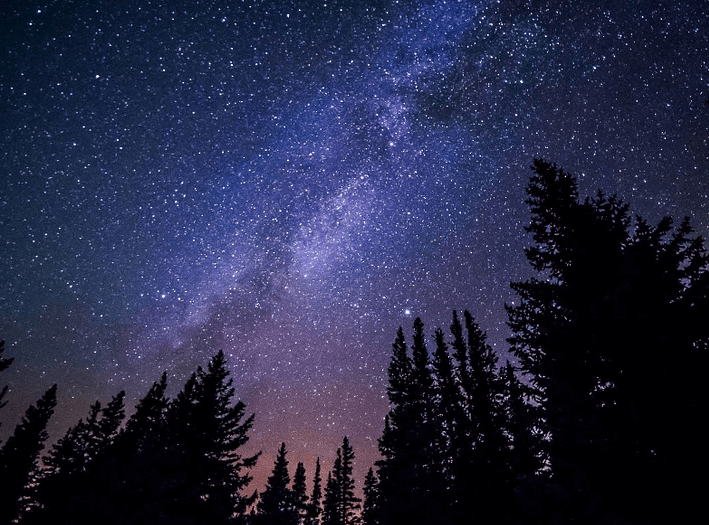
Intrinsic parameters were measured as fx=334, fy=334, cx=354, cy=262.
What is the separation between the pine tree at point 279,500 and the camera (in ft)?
78.7

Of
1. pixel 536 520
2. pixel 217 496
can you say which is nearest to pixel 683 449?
pixel 536 520

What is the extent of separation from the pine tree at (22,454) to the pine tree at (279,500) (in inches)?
778

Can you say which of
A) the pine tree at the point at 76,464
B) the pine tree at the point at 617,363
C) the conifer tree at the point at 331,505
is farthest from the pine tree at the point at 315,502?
the pine tree at the point at 617,363

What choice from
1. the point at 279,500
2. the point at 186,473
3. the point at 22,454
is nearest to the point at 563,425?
the point at 186,473

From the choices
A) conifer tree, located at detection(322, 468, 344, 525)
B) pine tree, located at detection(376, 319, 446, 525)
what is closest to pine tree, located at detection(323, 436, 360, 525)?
conifer tree, located at detection(322, 468, 344, 525)

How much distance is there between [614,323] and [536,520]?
15.6ft

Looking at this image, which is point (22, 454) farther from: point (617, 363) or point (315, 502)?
point (617, 363)

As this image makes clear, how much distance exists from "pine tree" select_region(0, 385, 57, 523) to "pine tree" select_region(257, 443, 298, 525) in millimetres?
19751

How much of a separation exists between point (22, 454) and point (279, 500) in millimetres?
25015

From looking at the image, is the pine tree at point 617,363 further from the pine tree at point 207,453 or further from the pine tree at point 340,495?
the pine tree at point 340,495

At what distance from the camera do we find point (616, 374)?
6.78 metres

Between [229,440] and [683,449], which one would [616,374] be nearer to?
[683,449]

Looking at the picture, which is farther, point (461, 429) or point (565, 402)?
point (461, 429)

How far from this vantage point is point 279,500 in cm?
3139
